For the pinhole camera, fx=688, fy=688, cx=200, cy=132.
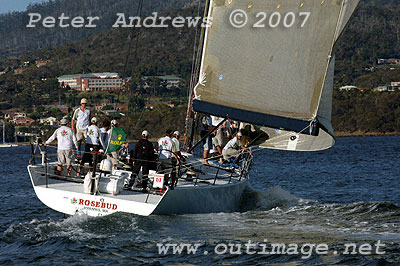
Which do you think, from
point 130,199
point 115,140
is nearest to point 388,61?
point 115,140

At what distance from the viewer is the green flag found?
14.6 metres

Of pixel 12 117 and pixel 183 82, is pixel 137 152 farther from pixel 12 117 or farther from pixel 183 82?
pixel 183 82

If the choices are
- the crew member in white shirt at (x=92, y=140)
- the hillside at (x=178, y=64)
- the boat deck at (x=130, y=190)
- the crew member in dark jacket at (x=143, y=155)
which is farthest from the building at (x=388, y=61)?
the crew member in dark jacket at (x=143, y=155)

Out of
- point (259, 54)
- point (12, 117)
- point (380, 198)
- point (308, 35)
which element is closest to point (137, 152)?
point (259, 54)

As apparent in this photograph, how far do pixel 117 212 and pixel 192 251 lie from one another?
7.36 ft

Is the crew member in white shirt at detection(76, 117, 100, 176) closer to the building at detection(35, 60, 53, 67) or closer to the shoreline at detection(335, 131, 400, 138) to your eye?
the shoreline at detection(335, 131, 400, 138)

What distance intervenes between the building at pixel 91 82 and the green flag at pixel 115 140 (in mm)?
124580

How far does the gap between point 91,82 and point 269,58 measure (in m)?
128

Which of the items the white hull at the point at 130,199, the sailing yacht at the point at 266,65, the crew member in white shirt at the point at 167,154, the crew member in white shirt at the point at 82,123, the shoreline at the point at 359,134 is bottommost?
the shoreline at the point at 359,134

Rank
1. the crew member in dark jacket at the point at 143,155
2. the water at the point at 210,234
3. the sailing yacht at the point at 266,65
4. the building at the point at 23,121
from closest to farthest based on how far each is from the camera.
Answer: the water at the point at 210,234
the crew member in dark jacket at the point at 143,155
the sailing yacht at the point at 266,65
the building at the point at 23,121

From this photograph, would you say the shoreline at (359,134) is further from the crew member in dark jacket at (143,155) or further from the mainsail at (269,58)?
the crew member in dark jacket at (143,155)

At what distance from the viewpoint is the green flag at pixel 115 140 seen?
48.0 feet

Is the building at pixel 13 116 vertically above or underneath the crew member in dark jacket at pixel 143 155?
underneath

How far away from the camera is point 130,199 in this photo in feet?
44.7
